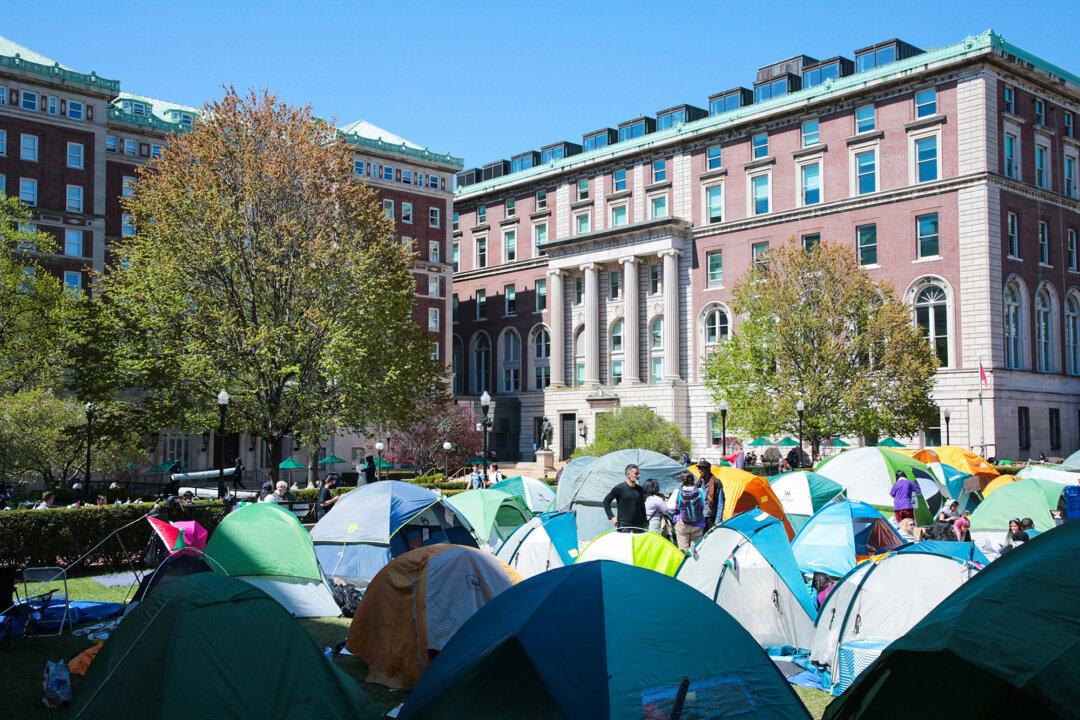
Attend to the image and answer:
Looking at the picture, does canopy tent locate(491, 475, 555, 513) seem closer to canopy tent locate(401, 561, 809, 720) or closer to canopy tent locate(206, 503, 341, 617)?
canopy tent locate(206, 503, 341, 617)

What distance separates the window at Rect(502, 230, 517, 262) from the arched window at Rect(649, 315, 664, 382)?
50.8ft

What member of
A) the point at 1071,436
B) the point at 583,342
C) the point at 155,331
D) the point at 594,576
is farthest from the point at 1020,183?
the point at 594,576

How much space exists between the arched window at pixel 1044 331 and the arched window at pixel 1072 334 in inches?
61.9

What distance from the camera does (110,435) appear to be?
3222cm

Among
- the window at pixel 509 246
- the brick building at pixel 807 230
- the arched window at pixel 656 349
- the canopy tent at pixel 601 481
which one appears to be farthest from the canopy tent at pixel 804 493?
the window at pixel 509 246

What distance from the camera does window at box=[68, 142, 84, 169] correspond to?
54719 millimetres

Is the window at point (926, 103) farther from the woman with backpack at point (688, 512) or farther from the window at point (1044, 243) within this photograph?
the woman with backpack at point (688, 512)

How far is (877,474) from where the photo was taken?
25547 millimetres

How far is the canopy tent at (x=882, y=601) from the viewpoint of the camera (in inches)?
423

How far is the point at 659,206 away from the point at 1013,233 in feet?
72.1

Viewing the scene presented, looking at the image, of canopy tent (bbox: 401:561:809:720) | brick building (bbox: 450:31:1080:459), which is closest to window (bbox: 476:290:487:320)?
brick building (bbox: 450:31:1080:459)

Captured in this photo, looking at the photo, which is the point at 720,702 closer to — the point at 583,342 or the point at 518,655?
the point at 518,655

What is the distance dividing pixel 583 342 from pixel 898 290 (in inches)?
931

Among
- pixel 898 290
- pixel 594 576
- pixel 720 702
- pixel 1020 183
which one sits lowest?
pixel 720 702
